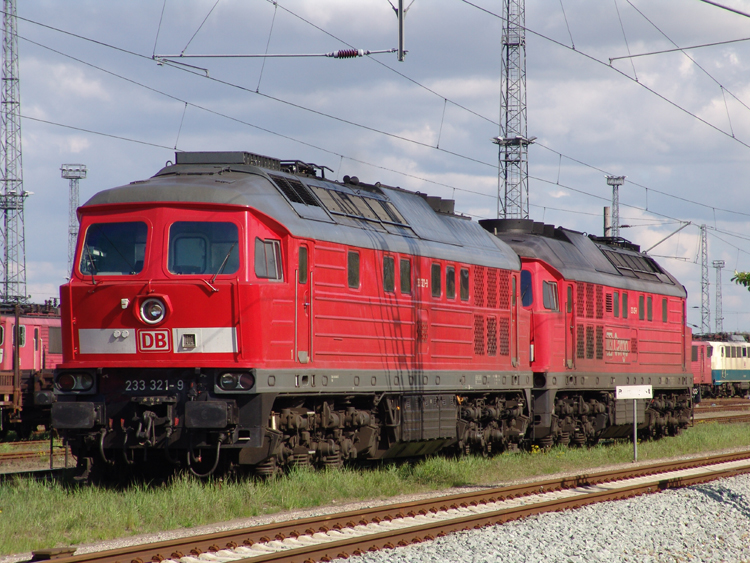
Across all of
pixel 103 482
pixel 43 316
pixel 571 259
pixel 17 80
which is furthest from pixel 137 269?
pixel 17 80

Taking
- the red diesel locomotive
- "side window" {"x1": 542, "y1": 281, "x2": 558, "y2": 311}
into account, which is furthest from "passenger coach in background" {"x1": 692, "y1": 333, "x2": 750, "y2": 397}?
the red diesel locomotive

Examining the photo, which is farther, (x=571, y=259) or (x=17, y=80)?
(x=17, y=80)

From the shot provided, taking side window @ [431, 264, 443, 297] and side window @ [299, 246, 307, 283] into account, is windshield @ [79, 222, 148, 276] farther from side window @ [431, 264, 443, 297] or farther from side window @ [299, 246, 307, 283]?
side window @ [431, 264, 443, 297]

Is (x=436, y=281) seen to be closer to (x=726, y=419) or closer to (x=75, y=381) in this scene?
(x=75, y=381)

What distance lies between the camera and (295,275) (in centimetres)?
1447

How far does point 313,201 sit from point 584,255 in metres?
11.3

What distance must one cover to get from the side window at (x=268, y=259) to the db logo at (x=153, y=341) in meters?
1.52

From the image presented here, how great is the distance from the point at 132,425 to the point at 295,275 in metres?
3.08

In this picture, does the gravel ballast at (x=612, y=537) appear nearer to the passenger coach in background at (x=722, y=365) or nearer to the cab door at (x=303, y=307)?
the cab door at (x=303, y=307)

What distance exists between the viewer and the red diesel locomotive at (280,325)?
535 inches

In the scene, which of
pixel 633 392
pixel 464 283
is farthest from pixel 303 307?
pixel 633 392

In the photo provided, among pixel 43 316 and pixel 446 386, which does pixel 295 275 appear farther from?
pixel 43 316

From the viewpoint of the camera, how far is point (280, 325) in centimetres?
1415

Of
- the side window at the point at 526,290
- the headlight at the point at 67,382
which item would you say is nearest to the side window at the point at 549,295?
the side window at the point at 526,290
